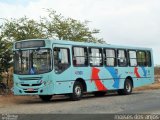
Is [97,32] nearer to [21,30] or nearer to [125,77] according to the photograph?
[21,30]

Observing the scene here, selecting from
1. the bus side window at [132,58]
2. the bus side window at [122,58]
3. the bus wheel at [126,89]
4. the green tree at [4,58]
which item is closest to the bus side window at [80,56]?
the bus side window at [122,58]

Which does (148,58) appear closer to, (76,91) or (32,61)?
(76,91)

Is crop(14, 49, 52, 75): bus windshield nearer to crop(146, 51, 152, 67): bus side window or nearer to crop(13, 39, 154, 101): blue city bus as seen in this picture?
crop(13, 39, 154, 101): blue city bus

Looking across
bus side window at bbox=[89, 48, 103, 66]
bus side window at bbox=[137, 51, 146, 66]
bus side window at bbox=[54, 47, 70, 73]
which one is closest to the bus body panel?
bus side window at bbox=[54, 47, 70, 73]

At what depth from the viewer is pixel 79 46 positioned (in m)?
25.3

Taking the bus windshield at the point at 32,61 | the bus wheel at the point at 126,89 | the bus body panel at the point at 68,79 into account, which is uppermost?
the bus windshield at the point at 32,61

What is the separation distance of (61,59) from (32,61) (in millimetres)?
1313

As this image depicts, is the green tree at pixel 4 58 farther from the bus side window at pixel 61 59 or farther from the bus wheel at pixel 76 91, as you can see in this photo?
the bus side window at pixel 61 59

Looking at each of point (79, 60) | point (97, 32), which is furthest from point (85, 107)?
point (97, 32)

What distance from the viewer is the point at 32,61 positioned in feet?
77.3

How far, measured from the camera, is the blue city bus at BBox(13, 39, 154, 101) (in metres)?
23.2

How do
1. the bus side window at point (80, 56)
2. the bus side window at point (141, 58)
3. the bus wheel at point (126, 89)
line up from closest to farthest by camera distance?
the bus side window at point (80, 56) < the bus wheel at point (126, 89) < the bus side window at point (141, 58)

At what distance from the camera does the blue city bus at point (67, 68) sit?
23.2 m

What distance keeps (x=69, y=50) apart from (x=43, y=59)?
1.59 m
